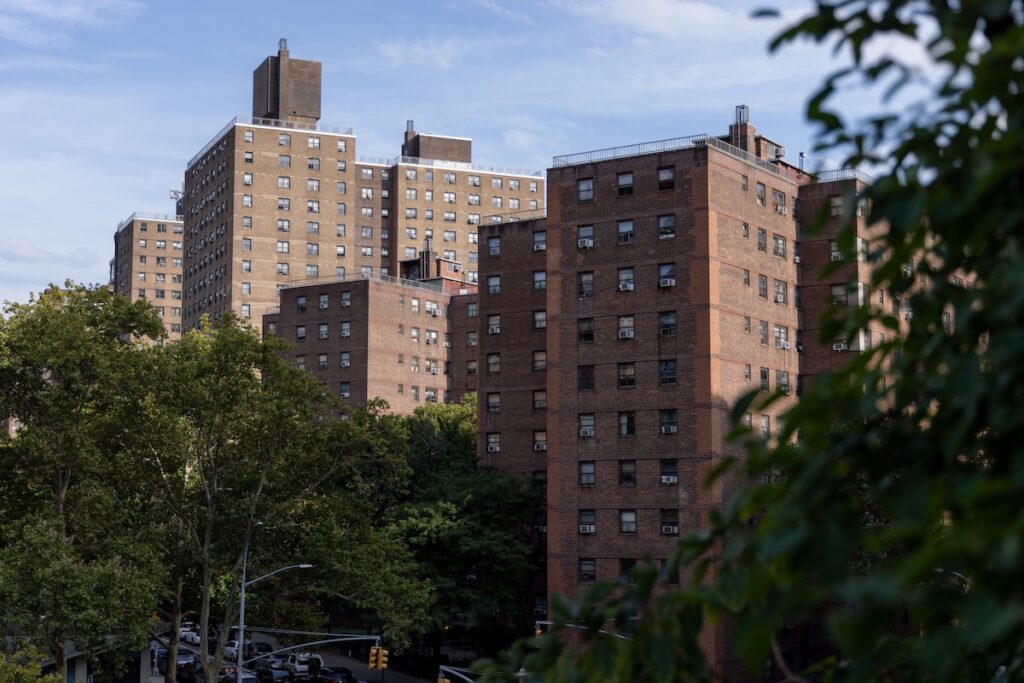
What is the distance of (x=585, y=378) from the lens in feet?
253

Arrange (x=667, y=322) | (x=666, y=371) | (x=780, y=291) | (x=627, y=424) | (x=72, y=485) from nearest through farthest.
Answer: (x=72, y=485), (x=666, y=371), (x=667, y=322), (x=627, y=424), (x=780, y=291)

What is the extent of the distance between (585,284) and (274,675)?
32364mm

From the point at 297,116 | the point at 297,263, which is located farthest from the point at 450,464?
the point at 297,116

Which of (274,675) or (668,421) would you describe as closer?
(668,421)

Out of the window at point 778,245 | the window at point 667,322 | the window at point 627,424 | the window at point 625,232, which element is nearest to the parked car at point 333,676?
the window at point 627,424

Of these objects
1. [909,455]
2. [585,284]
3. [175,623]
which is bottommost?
[175,623]

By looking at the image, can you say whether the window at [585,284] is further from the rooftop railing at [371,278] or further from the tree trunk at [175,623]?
the rooftop railing at [371,278]

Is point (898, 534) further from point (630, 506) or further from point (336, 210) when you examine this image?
point (336, 210)

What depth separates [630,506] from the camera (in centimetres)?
7419

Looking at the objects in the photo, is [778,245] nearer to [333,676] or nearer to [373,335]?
[333,676]

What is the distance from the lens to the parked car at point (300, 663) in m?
87.1

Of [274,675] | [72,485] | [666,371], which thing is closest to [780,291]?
[666,371]

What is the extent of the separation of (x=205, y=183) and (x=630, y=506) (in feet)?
371

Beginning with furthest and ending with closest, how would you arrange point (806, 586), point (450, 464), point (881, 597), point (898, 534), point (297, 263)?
1. point (297, 263)
2. point (450, 464)
3. point (806, 586)
4. point (898, 534)
5. point (881, 597)
